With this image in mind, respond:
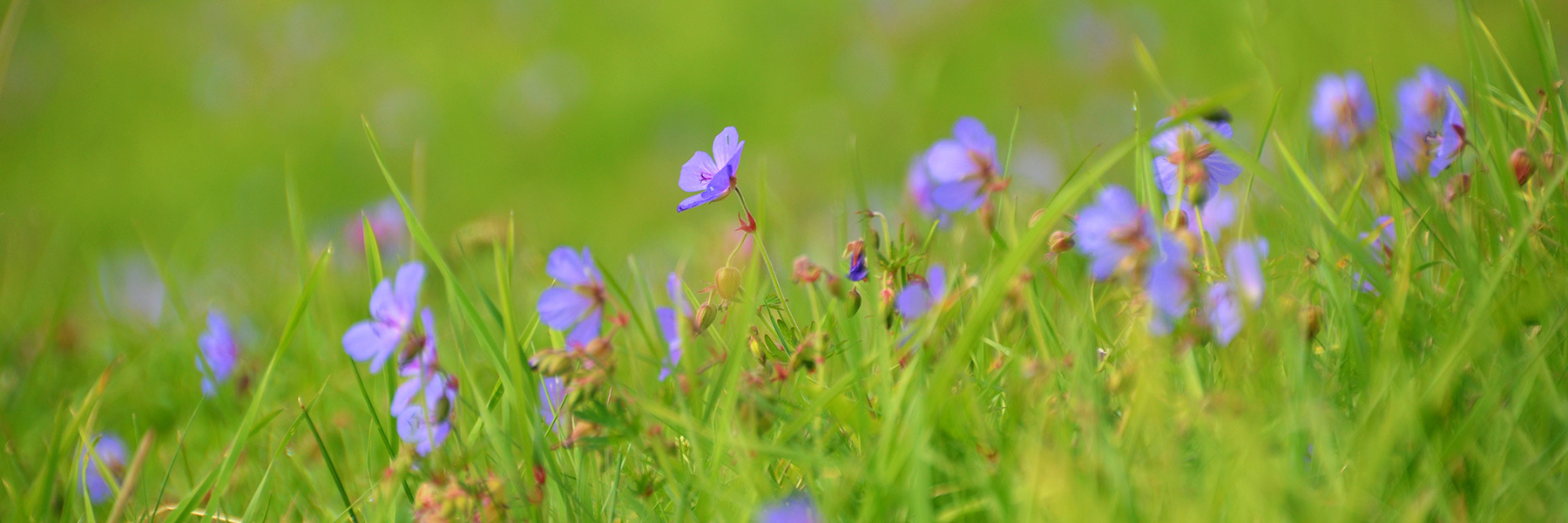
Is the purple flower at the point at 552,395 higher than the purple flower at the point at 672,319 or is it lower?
lower

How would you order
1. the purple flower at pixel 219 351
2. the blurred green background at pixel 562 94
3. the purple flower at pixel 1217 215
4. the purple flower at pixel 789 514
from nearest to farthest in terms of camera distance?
1. the purple flower at pixel 789 514
2. the purple flower at pixel 1217 215
3. the purple flower at pixel 219 351
4. the blurred green background at pixel 562 94

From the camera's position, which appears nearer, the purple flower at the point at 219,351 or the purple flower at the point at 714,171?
the purple flower at the point at 714,171

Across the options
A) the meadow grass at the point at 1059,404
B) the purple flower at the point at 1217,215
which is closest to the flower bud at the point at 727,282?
the meadow grass at the point at 1059,404

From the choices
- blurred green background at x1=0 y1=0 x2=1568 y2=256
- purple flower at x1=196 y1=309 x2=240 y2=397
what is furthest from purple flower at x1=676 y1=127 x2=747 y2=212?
blurred green background at x1=0 y1=0 x2=1568 y2=256

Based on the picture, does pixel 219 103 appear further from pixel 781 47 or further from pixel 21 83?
pixel 781 47

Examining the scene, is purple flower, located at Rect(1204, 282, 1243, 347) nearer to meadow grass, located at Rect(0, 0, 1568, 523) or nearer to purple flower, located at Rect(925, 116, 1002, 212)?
meadow grass, located at Rect(0, 0, 1568, 523)

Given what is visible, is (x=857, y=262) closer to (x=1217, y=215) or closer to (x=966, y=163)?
(x=966, y=163)

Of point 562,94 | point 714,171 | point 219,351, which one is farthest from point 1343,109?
point 562,94

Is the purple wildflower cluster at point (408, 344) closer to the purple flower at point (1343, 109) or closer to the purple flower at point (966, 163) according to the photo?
the purple flower at point (966, 163)

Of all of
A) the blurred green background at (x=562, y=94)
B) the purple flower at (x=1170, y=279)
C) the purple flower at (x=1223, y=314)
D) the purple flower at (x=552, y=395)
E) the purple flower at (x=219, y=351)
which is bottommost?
the blurred green background at (x=562, y=94)
